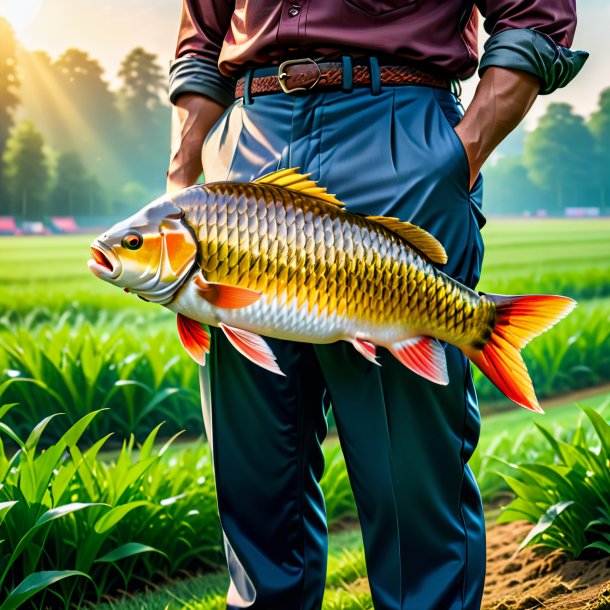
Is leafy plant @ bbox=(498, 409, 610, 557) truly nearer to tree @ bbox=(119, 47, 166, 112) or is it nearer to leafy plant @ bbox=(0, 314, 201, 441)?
leafy plant @ bbox=(0, 314, 201, 441)

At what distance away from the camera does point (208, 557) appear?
2732mm

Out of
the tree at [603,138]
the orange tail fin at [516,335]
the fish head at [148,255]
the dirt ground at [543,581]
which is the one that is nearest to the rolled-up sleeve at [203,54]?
the fish head at [148,255]

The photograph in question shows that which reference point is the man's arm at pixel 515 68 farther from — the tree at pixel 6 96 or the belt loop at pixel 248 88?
the tree at pixel 6 96

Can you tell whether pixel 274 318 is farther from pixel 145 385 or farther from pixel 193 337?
pixel 145 385

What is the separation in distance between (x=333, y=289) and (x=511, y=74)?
0.50 metres

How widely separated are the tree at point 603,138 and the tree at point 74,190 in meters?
3.01

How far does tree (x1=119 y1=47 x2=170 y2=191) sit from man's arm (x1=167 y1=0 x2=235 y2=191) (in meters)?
3.26

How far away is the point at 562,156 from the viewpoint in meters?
5.45

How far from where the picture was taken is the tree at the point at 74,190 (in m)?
5.06

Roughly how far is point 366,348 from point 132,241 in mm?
406

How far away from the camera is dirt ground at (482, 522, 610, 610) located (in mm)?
2021

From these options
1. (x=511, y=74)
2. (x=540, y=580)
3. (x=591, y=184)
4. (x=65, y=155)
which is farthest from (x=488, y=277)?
(x=511, y=74)

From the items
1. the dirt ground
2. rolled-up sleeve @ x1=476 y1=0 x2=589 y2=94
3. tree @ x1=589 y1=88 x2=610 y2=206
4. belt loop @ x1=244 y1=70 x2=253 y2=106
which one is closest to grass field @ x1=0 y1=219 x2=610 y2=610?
tree @ x1=589 y1=88 x2=610 y2=206

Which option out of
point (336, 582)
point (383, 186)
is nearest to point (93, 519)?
point (336, 582)
